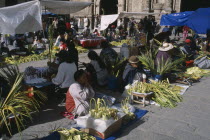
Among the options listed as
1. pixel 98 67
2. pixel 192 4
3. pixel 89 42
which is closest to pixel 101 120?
pixel 98 67

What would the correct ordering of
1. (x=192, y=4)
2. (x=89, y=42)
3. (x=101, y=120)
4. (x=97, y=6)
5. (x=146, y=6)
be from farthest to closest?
(x=97, y=6) → (x=192, y=4) → (x=146, y=6) → (x=89, y=42) → (x=101, y=120)

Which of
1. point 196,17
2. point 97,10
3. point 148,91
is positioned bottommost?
point 148,91

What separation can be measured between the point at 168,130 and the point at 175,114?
75 centimetres

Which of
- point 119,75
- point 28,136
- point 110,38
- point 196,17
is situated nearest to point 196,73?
point 196,17

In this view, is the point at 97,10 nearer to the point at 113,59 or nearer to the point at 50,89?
the point at 113,59

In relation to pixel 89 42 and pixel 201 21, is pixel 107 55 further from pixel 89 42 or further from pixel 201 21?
pixel 89 42

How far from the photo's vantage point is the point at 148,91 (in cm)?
543

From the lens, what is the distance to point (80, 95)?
4.35 metres

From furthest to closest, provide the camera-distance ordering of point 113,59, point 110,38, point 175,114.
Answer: point 110,38
point 113,59
point 175,114

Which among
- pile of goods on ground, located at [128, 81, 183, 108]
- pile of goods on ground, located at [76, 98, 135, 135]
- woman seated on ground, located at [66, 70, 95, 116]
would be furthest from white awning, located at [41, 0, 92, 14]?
pile of goods on ground, located at [76, 98, 135, 135]

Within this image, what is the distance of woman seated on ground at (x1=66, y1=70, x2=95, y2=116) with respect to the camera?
14.3 feet

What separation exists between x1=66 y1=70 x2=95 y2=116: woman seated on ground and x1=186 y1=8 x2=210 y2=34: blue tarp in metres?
5.42

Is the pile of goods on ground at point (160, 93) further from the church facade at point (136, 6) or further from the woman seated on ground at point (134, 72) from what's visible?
the church facade at point (136, 6)

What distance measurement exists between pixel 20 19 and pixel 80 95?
8.45 feet
